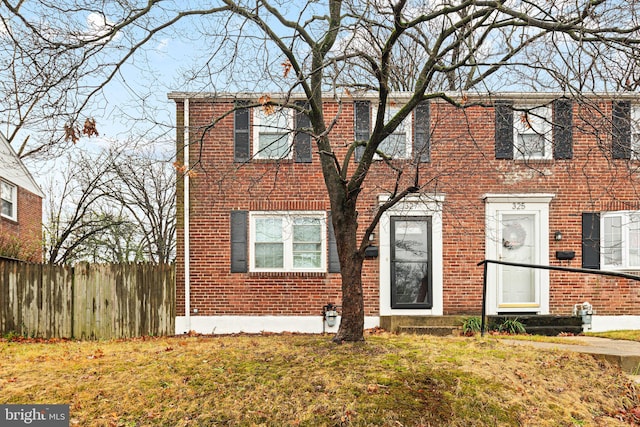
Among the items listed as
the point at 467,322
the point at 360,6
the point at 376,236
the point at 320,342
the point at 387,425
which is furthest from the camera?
the point at 376,236

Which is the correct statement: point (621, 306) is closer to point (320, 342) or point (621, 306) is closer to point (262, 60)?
point (320, 342)

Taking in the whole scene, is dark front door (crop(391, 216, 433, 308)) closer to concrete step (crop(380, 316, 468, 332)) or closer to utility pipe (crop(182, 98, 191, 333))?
concrete step (crop(380, 316, 468, 332))

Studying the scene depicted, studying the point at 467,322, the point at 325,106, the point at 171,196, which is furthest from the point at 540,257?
the point at 171,196

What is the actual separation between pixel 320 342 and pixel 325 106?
6.03 m

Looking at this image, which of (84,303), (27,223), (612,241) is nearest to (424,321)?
(612,241)

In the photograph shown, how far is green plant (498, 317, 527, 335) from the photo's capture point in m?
9.92

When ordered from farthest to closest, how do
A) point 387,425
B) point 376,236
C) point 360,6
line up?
point 376,236 → point 360,6 → point 387,425

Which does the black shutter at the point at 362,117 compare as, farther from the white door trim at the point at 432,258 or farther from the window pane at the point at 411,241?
the window pane at the point at 411,241

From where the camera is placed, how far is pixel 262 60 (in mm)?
5410

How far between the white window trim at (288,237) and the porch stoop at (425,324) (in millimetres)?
1841

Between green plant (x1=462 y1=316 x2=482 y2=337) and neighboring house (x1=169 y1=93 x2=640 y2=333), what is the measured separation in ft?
1.54

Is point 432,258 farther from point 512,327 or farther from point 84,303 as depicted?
point 84,303

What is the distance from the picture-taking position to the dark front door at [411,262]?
1073 cm

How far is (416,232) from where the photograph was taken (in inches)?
427
